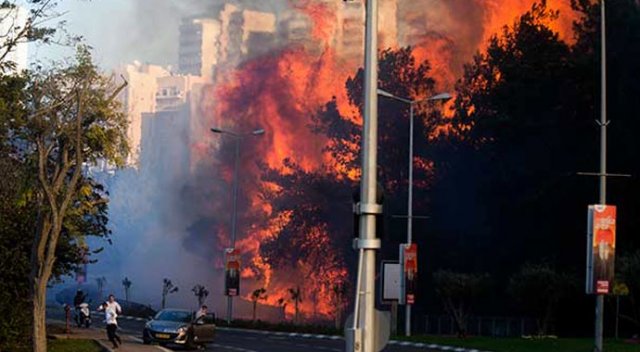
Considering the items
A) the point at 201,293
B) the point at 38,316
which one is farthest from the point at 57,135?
the point at 201,293

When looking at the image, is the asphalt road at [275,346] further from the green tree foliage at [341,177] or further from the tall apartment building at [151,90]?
the tall apartment building at [151,90]

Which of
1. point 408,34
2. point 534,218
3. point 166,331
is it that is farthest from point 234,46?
point 166,331

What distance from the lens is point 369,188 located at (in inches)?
669

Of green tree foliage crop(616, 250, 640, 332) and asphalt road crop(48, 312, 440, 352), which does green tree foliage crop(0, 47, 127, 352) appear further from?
green tree foliage crop(616, 250, 640, 332)

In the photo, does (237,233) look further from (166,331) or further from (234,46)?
(166,331)

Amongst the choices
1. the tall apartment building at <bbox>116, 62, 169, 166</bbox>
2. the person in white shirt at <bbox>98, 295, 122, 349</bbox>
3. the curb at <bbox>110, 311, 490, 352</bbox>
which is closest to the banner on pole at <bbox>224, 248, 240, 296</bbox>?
the curb at <bbox>110, 311, 490, 352</bbox>

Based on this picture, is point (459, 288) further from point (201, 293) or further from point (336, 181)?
point (336, 181)

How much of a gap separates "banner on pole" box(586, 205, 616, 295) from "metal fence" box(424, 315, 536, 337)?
3107cm

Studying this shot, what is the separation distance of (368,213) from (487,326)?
53.3m

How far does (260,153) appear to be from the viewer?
101m

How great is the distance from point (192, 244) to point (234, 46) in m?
19.3

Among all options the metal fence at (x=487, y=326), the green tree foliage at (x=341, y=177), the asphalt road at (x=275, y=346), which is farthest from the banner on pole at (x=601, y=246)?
the green tree foliage at (x=341, y=177)

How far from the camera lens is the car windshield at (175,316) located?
4284cm

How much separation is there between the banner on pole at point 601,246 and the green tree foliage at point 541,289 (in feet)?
76.9
